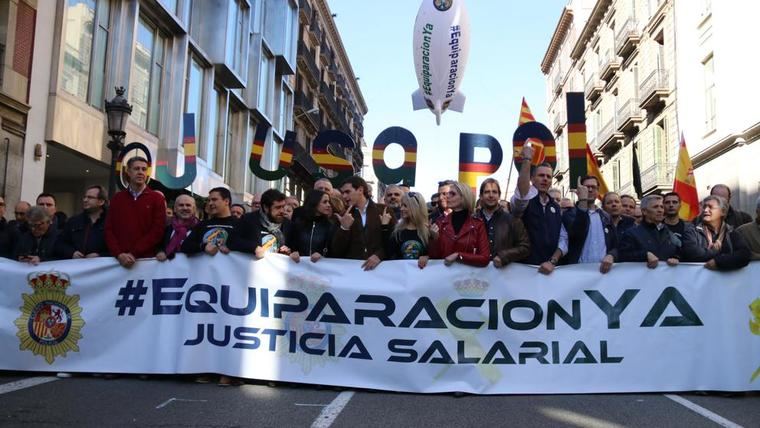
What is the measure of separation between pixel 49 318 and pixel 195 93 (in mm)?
17195

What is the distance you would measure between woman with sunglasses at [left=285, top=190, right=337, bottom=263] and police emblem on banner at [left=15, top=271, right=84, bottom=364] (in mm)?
2079

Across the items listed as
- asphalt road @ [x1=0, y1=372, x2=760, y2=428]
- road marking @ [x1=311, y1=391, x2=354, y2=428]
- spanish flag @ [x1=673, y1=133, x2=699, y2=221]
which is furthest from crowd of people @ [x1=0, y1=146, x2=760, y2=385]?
spanish flag @ [x1=673, y1=133, x2=699, y2=221]

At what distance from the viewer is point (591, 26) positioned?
44250 mm

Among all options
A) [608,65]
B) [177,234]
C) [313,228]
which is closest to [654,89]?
[608,65]

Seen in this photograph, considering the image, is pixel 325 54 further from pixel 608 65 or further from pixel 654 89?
pixel 654 89

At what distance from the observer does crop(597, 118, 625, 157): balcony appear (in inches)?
1443

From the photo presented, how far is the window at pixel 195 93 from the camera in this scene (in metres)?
21.8

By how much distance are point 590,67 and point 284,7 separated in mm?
22446

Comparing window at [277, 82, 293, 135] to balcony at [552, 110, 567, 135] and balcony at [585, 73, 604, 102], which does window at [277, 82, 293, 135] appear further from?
balcony at [552, 110, 567, 135]

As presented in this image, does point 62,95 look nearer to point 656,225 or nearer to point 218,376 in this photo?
point 218,376

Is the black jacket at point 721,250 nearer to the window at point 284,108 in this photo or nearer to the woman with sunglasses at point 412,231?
the woman with sunglasses at point 412,231

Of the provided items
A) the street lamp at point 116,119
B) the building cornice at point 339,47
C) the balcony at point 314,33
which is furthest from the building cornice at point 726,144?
the building cornice at point 339,47

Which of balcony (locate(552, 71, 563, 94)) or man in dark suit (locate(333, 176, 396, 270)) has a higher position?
balcony (locate(552, 71, 563, 94))

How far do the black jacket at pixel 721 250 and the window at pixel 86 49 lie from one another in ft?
42.0
